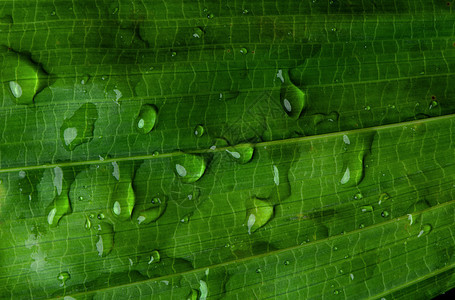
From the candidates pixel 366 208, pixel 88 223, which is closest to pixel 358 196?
pixel 366 208

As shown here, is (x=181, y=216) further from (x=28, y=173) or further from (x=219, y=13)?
(x=219, y=13)

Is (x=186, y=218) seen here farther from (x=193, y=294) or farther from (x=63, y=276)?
(x=63, y=276)

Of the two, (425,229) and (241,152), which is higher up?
(241,152)

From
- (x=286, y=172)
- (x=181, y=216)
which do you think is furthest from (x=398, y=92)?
(x=181, y=216)

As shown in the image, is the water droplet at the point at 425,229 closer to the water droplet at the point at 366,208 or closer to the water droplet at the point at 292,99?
the water droplet at the point at 366,208

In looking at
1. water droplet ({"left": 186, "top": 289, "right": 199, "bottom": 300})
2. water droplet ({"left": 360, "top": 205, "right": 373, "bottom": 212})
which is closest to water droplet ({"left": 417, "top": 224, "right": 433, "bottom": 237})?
water droplet ({"left": 360, "top": 205, "right": 373, "bottom": 212})

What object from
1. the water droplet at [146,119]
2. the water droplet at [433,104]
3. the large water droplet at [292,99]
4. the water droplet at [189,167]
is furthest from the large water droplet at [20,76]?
the water droplet at [433,104]
